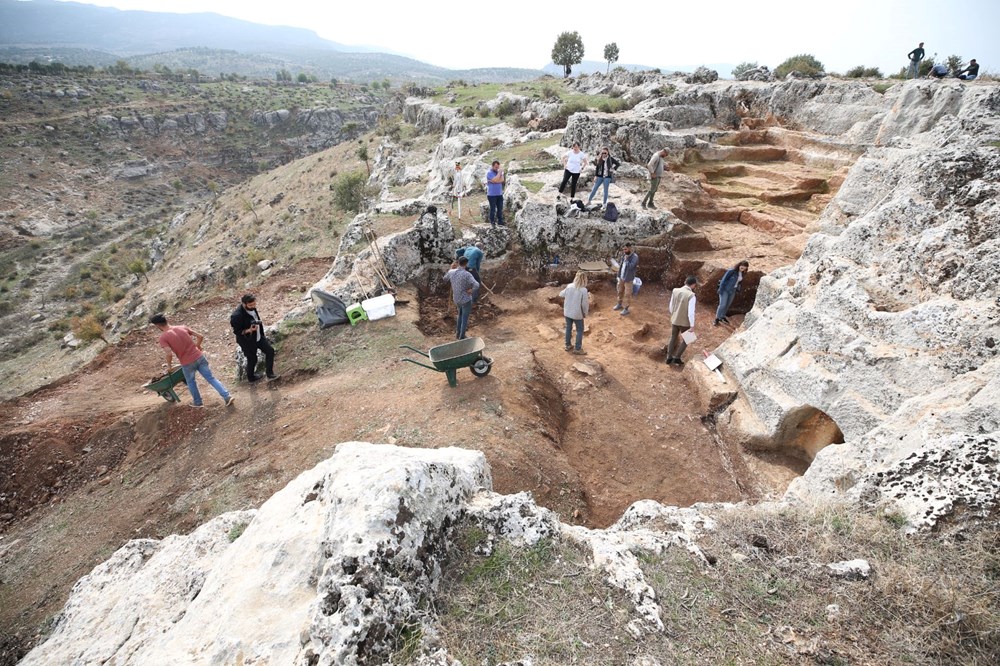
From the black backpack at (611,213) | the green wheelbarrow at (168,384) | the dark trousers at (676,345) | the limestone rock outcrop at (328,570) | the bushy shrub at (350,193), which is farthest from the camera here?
the bushy shrub at (350,193)

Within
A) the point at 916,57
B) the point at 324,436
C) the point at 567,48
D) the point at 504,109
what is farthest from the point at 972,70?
the point at 567,48

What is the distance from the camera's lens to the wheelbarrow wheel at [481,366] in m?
7.92

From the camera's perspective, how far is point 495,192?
1236cm

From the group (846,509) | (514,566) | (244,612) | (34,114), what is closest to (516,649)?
(514,566)

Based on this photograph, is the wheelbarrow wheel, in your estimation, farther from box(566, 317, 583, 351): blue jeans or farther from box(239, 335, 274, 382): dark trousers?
box(239, 335, 274, 382): dark trousers

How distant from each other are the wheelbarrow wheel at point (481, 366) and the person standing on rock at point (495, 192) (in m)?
6.10

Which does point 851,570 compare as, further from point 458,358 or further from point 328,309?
point 328,309

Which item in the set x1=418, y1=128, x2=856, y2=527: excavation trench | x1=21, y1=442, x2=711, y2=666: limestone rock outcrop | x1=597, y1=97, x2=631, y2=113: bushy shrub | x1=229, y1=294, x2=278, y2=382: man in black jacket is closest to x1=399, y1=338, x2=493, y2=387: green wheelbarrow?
x1=418, y1=128, x2=856, y2=527: excavation trench

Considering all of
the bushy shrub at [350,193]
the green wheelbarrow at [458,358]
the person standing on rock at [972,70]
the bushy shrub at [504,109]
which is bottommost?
the bushy shrub at [350,193]

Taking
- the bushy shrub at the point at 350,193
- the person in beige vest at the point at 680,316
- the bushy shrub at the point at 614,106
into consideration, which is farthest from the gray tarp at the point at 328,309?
the bushy shrub at the point at 350,193

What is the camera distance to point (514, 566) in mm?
3588

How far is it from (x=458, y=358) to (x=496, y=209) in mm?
6936

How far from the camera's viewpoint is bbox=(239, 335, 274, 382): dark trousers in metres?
8.74

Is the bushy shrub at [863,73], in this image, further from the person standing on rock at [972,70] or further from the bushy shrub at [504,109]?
the bushy shrub at [504,109]
